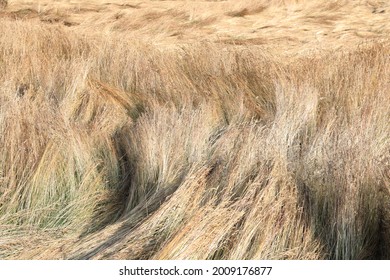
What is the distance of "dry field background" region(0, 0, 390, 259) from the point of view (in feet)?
6.63

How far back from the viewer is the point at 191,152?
2621 mm

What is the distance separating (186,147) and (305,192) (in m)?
0.70

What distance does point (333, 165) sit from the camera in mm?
2168

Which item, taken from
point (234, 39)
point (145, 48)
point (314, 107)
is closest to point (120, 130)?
point (314, 107)

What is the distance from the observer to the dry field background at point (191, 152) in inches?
79.5

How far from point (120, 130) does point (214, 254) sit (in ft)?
4.70

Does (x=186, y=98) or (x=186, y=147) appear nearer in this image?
(x=186, y=147)

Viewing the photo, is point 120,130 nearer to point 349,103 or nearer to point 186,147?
point 186,147

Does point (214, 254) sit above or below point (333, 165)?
below

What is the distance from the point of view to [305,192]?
2201 mm
